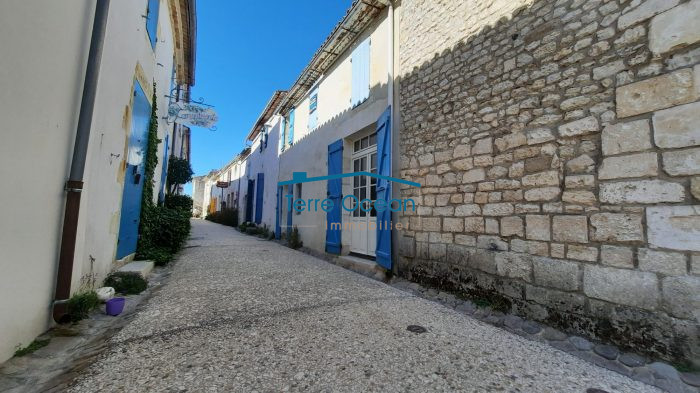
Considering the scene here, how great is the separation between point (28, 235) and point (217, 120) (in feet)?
14.9

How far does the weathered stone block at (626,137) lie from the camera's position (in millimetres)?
A: 2031

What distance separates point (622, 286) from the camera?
2068 mm

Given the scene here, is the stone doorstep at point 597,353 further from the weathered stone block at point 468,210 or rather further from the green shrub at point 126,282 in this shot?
the green shrub at point 126,282

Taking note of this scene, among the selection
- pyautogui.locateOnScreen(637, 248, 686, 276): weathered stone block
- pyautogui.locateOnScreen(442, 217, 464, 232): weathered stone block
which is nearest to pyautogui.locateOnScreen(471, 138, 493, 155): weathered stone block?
pyautogui.locateOnScreen(442, 217, 464, 232): weathered stone block

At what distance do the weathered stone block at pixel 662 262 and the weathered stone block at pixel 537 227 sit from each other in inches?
23.9

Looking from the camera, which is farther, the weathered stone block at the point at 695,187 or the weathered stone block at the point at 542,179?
the weathered stone block at the point at 542,179

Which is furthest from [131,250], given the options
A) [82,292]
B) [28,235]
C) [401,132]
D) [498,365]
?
[498,365]

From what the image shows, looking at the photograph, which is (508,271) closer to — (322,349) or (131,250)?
(322,349)

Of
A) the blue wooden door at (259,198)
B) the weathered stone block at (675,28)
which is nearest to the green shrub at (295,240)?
the blue wooden door at (259,198)

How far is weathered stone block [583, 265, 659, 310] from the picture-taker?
1942mm

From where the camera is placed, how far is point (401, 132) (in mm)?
4465

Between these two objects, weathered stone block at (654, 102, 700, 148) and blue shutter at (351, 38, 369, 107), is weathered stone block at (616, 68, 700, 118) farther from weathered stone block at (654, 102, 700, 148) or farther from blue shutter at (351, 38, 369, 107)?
blue shutter at (351, 38, 369, 107)

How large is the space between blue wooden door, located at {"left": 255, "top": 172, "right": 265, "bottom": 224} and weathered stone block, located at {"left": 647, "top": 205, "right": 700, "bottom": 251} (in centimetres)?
1112

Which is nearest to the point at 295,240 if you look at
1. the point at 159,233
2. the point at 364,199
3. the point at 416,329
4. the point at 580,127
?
the point at 364,199
